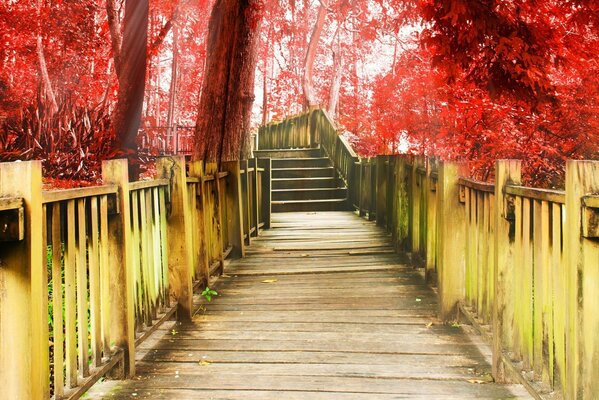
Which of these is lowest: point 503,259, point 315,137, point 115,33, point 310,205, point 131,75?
point 310,205

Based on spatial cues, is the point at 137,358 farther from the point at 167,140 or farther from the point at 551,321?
the point at 167,140

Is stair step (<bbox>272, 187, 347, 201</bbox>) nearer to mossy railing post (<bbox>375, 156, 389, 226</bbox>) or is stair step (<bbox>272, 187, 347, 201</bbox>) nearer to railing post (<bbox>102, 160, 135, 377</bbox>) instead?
mossy railing post (<bbox>375, 156, 389, 226</bbox>)

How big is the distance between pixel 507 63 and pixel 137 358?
492cm

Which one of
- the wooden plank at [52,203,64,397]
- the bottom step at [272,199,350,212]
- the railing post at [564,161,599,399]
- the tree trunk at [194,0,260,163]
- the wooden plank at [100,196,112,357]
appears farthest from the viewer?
the bottom step at [272,199,350,212]

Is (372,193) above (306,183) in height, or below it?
below

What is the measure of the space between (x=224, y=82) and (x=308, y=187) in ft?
17.3

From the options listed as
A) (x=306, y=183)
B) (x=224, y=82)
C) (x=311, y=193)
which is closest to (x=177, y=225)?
(x=224, y=82)

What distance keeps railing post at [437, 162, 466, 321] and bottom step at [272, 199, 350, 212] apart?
9132 mm

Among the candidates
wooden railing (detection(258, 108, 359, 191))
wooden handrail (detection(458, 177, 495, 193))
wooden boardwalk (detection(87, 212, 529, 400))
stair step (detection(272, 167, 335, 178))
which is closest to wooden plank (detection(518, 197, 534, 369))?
wooden boardwalk (detection(87, 212, 529, 400))

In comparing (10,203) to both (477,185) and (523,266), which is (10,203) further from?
(477,185)

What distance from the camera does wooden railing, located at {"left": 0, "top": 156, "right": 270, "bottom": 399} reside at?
2408 millimetres

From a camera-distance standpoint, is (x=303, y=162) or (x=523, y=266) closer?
(x=523, y=266)

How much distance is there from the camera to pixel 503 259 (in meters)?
3.56

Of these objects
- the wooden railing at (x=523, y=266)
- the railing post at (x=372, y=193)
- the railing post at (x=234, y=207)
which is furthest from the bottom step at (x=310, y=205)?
the wooden railing at (x=523, y=266)
